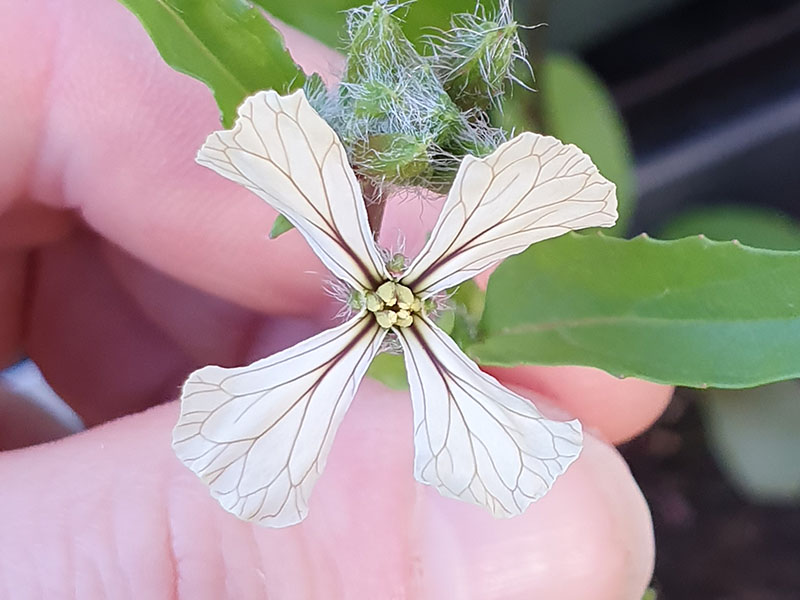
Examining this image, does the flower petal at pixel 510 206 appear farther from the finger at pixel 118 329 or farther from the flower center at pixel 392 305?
the finger at pixel 118 329

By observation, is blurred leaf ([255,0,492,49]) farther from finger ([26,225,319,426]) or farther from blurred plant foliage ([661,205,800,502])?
blurred plant foliage ([661,205,800,502])

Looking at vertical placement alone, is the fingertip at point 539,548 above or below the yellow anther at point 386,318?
below

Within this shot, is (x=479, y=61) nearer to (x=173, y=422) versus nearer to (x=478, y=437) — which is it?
(x=478, y=437)

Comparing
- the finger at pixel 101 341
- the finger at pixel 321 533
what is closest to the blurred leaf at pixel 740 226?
the finger at pixel 321 533

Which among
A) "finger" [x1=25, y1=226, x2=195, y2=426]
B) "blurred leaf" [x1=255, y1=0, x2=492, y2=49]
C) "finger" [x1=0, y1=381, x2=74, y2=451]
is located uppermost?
"blurred leaf" [x1=255, y1=0, x2=492, y2=49]

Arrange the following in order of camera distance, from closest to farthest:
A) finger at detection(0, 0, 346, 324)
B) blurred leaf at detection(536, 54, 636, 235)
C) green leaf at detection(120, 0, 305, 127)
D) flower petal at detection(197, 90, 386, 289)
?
flower petal at detection(197, 90, 386, 289)
green leaf at detection(120, 0, 305, 127)
finger at detection(0, 0, 346, 324)
blurred leaf at detection(536, 54, 636, 235)

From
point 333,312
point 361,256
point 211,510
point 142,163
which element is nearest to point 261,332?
point 333,312

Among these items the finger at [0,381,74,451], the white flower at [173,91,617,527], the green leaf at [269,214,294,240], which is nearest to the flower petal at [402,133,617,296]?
the white flower at [173,91,617,527]

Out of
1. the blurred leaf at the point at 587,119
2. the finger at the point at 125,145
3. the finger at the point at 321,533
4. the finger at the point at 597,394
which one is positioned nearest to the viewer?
the finger at the point at 321,533
